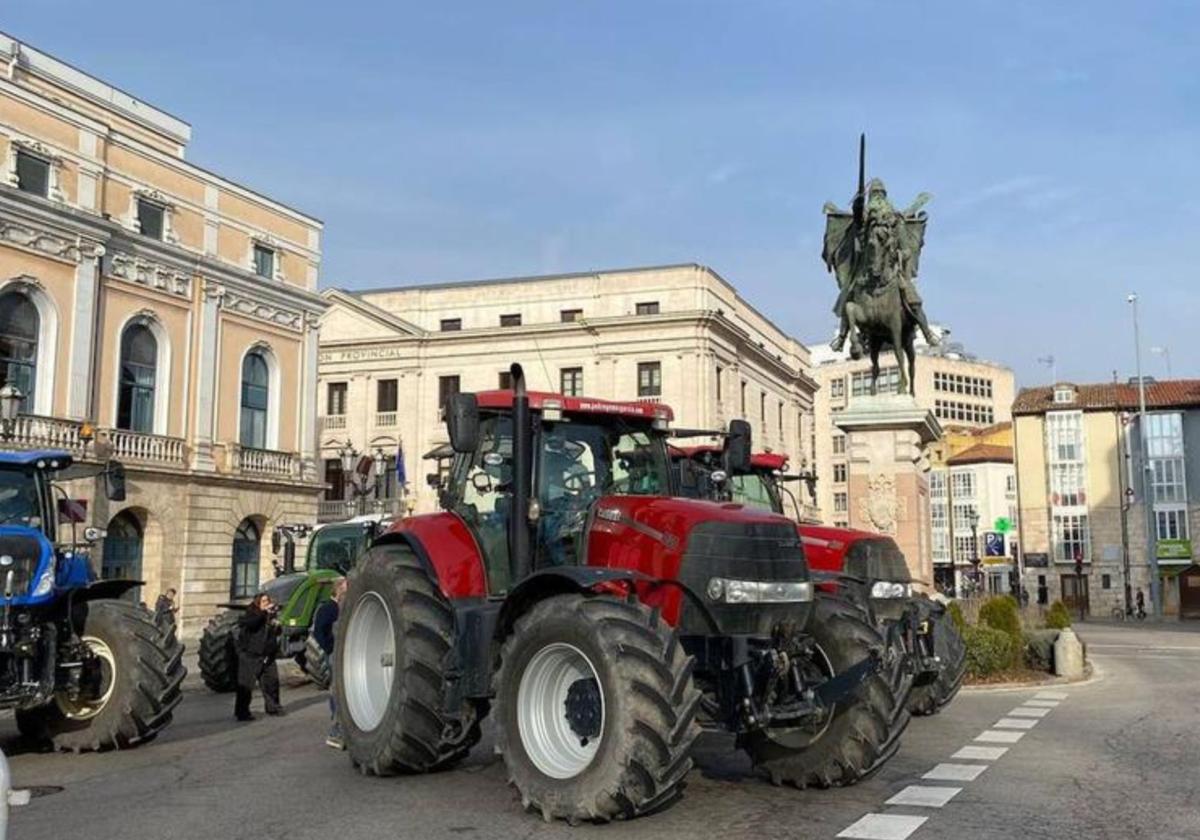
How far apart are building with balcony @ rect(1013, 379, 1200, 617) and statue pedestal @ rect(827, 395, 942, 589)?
44746 mm

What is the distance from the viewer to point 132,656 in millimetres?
9695

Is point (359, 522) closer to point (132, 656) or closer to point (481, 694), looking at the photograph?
point (132, 656)

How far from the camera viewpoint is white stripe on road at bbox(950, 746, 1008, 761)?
9.29 meters

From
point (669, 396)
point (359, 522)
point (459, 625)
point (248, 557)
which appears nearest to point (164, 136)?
point (248, 557)

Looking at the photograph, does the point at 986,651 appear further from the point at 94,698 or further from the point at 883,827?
the point at 94,698

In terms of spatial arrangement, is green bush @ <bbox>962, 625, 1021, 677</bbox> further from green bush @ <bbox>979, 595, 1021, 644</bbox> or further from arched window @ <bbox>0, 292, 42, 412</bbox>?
arched window @ <bbox>0, 292, 42, 412</bbox>

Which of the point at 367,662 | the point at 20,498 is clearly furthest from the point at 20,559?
the point at 367,662

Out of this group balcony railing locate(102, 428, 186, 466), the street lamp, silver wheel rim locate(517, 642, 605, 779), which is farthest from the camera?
balcony railing locate(102, 428, 186, 466)

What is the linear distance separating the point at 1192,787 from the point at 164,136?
35.9 m

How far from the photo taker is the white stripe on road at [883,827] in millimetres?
6219

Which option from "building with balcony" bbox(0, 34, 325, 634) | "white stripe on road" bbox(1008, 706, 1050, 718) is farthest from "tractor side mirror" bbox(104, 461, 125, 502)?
"building with balcony" bbox(0, 34, 325, 634)

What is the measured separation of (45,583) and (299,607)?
787cm

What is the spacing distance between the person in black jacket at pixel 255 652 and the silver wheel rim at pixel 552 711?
6.70m

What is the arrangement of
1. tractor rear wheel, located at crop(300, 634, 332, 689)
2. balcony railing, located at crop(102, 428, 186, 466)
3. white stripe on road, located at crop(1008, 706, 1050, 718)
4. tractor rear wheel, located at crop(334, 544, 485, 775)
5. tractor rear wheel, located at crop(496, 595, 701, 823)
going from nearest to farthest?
tractor rear wheel, located at crop(496, 595, 701, 823) < tractor rear wheel, located at crop(334, 544, 485, 775) < white stripe on road, located at crop(1008, 706, 1050, 718) < tractor rear wheel, located at crop(300, 634, 332, 689) < balcony railing, located at crop(102, 428, 186, 466)
